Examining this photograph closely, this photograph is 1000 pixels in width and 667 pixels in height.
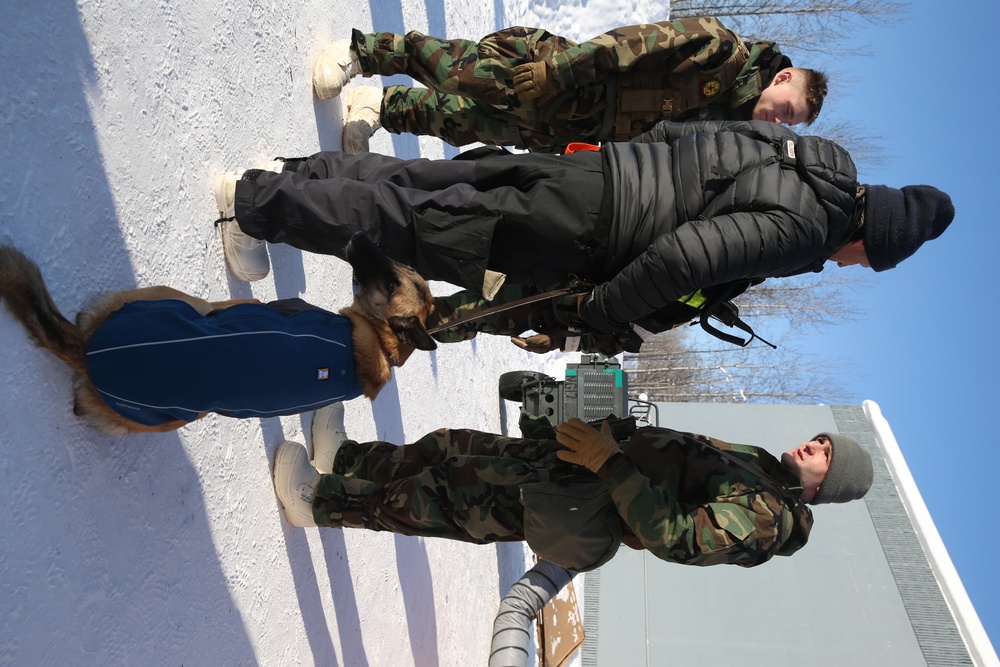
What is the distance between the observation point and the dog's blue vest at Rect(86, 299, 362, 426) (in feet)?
6.08

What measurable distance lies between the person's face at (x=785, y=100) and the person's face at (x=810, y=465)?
137cm

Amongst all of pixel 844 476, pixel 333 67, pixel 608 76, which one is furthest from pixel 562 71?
pixel 844 476

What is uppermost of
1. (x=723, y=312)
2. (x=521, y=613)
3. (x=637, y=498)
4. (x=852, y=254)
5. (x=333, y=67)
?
(x=333, y=67)

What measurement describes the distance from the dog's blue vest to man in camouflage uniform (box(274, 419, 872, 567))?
0.96 m

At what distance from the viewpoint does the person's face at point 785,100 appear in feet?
9.48

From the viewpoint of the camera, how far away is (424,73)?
10.3ft

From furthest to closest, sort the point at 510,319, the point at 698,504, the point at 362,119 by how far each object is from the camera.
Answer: the point at 362,119
the point at 510,319
the point at 698,504

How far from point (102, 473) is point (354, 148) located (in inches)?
90.2

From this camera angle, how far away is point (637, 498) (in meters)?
2.43

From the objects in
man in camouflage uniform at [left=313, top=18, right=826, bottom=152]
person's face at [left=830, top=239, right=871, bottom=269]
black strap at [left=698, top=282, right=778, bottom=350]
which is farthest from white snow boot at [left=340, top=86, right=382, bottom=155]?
person's face at [left=830, top=239, right=871, bottom=269]

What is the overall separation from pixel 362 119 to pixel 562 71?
4.34ft

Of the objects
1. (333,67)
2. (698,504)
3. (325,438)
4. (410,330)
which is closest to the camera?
(410,330)

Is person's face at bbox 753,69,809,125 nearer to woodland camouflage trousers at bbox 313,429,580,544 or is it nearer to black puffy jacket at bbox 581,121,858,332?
black puffy jacket at bbox 581,121,858,332

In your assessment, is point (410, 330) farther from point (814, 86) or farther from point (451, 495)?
point (814, 86)
